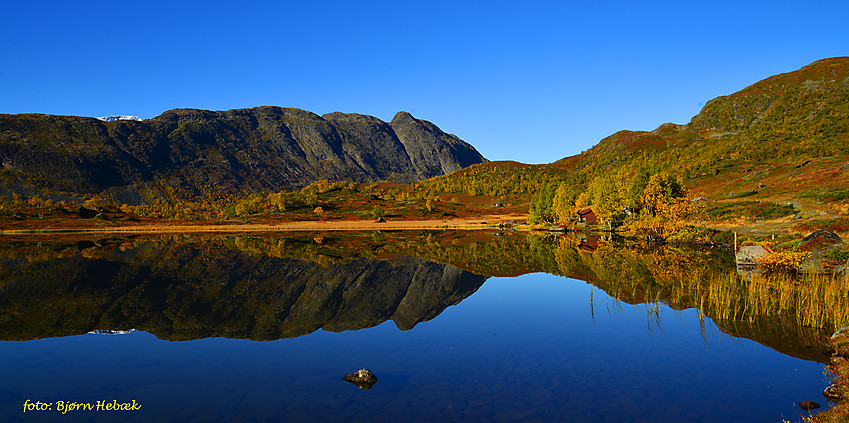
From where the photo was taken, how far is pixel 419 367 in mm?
16672

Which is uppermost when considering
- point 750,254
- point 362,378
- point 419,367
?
point 750,254

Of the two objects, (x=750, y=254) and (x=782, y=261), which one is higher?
(x=750, y=254)

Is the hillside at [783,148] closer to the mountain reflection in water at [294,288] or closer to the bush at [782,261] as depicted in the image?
the bush at [782,261]

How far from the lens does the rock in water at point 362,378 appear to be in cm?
1463

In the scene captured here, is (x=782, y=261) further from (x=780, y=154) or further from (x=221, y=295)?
(x=780, y=154)

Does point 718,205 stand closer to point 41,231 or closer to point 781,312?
point 781,312

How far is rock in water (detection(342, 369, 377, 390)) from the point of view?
14.6 m

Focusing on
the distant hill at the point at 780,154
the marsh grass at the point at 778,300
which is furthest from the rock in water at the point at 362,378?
the distant hill at the point at 780,154

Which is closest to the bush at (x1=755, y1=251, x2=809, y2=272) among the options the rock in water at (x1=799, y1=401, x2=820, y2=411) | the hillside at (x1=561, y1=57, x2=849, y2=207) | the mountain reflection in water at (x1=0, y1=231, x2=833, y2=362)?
the mountain reflection in water at (x1=0, y1=231, x2=833, y2=362)

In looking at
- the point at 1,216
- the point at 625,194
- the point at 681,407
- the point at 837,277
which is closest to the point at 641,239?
the point at 625,194

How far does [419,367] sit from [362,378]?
263 centimetres

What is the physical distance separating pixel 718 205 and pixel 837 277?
61.8m

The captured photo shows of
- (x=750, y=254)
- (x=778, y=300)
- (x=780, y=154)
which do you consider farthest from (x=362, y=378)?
(x=780, y=154)

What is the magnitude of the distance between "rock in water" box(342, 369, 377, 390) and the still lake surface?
258 mm
